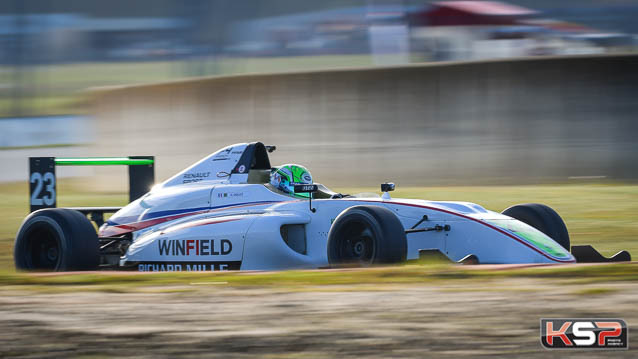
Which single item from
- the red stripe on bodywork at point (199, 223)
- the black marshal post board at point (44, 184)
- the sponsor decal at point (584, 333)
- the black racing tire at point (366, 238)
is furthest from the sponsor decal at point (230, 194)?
the sponsor decal at point (584, 333)

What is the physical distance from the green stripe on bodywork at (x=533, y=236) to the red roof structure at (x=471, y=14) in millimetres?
8921

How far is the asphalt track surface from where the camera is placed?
13.6 ft

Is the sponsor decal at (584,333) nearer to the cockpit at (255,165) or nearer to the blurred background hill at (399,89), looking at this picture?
the cockpit at (255,165)

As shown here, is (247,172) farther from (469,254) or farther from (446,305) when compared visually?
(446,305)

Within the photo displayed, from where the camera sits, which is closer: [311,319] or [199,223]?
[311,319]

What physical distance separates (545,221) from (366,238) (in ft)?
6.48

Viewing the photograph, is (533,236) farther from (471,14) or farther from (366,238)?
(471,14)

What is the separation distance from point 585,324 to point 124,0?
19698mm

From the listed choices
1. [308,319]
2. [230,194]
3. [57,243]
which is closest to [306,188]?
[230,194]

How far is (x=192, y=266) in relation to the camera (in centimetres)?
841

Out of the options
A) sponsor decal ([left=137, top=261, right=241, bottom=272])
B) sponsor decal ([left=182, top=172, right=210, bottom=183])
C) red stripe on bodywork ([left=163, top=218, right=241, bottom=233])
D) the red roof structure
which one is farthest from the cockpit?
the red roof structure

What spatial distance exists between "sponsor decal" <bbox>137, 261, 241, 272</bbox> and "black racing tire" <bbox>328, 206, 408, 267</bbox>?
1.11m

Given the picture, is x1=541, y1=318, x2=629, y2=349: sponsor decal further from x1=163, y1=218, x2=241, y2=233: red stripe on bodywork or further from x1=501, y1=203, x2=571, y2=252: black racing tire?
x1=163, y1=218, x2=241, y2=233: red stripe on bodywork

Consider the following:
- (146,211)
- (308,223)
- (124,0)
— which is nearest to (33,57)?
(124,0)
